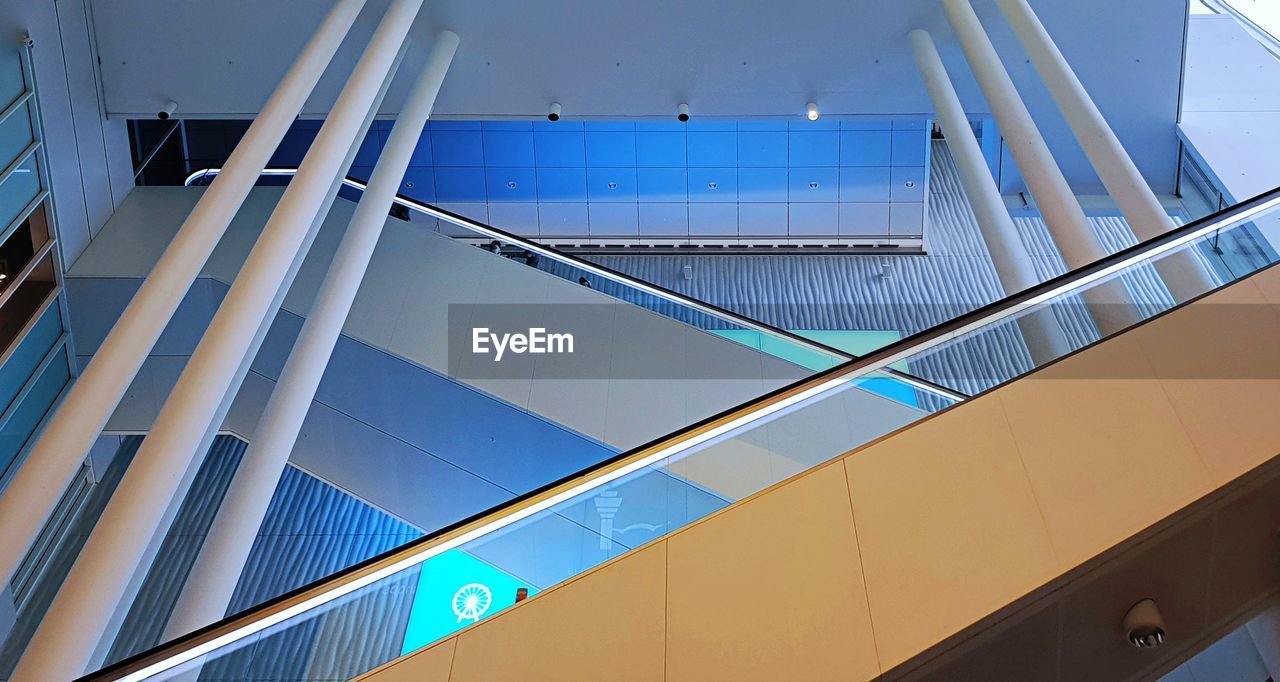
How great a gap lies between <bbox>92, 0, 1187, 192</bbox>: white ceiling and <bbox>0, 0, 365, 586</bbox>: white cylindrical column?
3.04m

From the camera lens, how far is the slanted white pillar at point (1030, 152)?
7.04 metres

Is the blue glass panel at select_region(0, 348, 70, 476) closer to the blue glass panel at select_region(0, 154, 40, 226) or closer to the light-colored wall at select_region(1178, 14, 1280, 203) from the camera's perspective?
the blue glass panel at select_region(0, 154, 40, 226)

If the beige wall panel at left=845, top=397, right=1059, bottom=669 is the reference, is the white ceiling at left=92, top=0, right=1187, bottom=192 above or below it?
above

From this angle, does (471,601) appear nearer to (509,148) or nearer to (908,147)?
(509,148)

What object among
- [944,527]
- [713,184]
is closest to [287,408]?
[944,527]

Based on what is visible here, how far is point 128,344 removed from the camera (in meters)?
5.97

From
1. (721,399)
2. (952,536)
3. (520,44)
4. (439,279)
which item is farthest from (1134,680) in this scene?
(520,44)

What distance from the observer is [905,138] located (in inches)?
552

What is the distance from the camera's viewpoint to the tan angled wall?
3775 mm

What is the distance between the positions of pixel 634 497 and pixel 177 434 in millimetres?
2969

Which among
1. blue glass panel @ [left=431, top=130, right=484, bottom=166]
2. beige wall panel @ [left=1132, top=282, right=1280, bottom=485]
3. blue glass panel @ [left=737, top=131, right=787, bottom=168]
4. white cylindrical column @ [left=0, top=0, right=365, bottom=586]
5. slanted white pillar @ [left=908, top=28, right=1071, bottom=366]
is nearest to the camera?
beige wall panel @ [left=1132, top=282, right=1280, bottom=485]

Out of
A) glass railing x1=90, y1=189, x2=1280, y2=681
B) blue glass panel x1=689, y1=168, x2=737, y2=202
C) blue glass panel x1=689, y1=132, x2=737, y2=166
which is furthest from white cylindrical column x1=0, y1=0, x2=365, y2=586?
blue glass panel x1=689, y1=168, x2=737, y2=202

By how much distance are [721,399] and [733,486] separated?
469 centimetres

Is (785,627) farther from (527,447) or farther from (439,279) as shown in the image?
(439,279)
